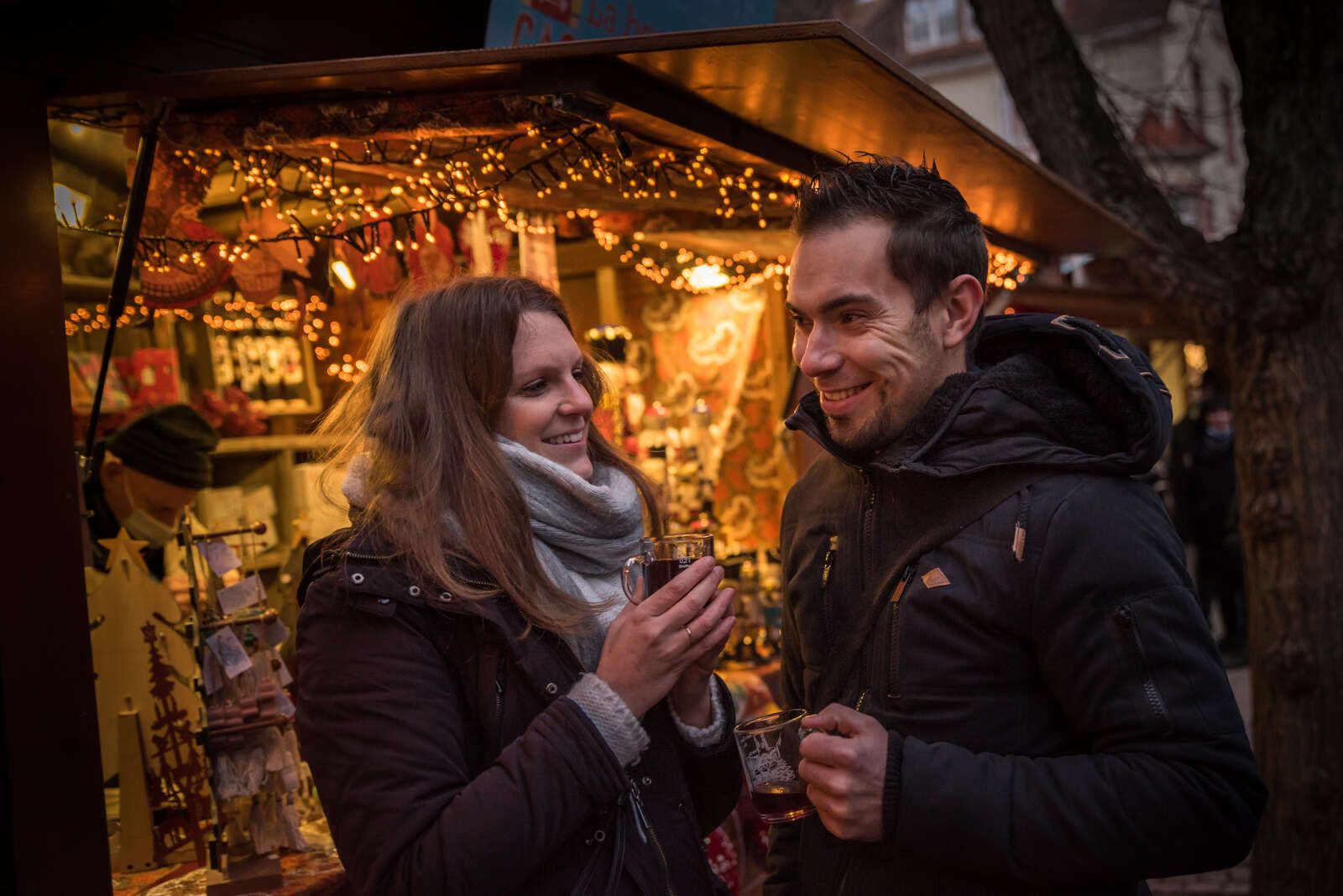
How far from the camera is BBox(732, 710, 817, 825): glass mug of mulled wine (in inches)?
75.8

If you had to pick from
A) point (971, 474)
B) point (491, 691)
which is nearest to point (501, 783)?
point (491, 691)

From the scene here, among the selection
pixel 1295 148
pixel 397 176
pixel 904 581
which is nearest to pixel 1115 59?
pixel 1295 148

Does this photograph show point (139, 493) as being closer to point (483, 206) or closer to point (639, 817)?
point (483, 206)

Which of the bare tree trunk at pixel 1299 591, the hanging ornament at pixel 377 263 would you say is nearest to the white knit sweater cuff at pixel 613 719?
the hanging ornament at pixel 377 263

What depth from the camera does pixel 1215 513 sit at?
31.3 feet

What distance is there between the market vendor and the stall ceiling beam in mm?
1961

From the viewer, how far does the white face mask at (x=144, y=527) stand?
3.91 metres

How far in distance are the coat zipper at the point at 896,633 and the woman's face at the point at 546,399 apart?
0.65 meters

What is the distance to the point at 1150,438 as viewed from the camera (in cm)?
176

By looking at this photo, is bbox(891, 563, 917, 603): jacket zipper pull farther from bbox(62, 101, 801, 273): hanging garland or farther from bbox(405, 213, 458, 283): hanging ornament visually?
bbox(405, 213, 458, 283): hanging ornament

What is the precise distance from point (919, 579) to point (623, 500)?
62 centimetres

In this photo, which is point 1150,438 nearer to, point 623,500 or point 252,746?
point 623,500

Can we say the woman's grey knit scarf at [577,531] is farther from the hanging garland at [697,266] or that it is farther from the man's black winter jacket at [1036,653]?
the hanging garland at [697,266]

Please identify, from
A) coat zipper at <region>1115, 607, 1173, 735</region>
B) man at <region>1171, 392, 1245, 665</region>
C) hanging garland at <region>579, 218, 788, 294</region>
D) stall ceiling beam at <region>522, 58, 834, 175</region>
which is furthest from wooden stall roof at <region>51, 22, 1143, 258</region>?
man at <region>1171, 392, 1245, 665</region>
